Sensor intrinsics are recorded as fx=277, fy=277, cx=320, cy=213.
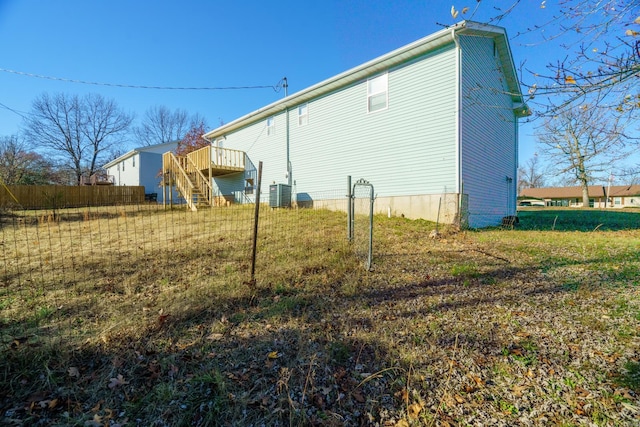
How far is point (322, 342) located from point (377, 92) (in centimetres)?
966

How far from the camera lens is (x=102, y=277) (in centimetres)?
433

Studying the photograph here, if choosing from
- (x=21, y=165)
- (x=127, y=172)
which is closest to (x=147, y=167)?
(x=127, y=172)

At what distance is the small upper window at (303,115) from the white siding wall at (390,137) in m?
0.20

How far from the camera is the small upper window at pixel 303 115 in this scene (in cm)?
1256

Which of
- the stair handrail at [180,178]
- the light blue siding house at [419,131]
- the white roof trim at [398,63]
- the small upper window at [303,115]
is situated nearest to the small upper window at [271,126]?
the white roof trim at [398,63]

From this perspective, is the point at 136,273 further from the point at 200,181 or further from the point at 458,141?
the point at 200,181

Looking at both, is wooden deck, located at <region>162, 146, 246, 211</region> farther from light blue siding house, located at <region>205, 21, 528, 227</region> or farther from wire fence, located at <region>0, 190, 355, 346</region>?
wire fence, located at <region>0, 190, 355, 346</region>

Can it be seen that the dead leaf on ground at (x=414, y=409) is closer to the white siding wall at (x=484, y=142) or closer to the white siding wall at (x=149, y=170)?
the white siding wall at (x=484, y=142)

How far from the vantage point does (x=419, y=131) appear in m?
9.06

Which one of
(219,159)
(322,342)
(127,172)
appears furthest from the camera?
(127,172)

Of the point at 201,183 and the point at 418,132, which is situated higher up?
the point at 418,132

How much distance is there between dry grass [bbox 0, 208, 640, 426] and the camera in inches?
75.0

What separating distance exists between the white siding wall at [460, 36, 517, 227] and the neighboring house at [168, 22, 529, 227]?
0.04 m

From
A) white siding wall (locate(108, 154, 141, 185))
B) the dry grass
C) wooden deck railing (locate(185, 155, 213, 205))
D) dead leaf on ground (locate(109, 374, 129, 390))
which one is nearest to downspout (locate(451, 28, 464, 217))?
the dry grass
